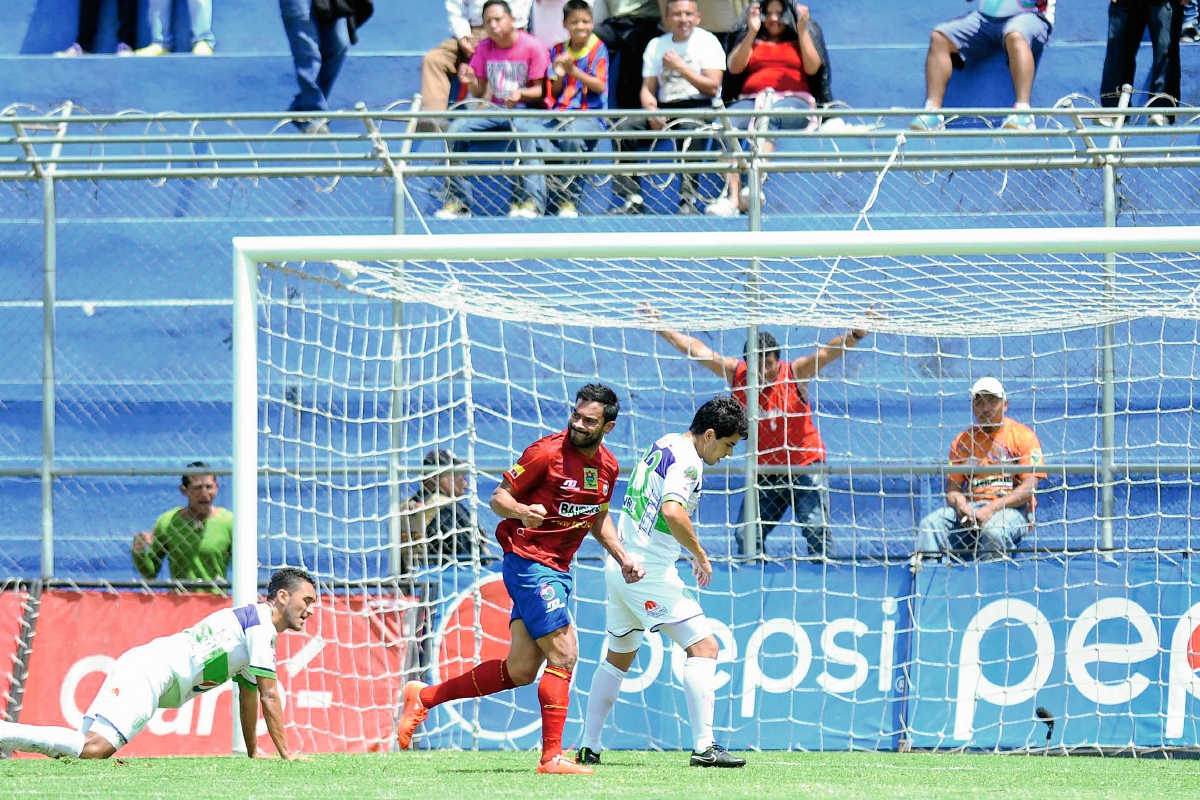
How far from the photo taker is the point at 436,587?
362 inches

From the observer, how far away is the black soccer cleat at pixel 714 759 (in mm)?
7000

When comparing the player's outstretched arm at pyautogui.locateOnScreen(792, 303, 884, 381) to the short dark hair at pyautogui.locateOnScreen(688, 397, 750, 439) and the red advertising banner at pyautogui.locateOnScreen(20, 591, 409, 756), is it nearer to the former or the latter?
the short dark hair at pyautogui.locateOnScreen(688, 397, 750, 439)

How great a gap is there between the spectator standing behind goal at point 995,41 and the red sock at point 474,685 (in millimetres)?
6256

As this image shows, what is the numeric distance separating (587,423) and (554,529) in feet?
1.96

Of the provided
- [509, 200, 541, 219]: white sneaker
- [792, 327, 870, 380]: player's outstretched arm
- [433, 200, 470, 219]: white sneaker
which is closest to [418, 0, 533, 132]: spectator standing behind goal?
[433, 200, 470, 219]: white sneaker

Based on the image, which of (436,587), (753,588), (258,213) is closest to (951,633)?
(753,588)

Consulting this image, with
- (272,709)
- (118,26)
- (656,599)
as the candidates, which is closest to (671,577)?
(656,599)

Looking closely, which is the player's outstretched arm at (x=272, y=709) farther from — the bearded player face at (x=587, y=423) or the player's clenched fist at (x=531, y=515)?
the bearded player face at (x=587, y=423)

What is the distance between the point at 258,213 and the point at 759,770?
6493 millimetres

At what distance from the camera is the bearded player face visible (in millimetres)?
6750

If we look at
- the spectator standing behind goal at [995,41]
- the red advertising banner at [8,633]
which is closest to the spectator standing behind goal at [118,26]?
the red advertising banner at [8,633]

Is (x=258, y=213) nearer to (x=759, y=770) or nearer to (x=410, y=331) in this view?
(x=410, y=331)

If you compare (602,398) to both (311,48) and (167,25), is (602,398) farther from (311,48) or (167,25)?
(167,25)

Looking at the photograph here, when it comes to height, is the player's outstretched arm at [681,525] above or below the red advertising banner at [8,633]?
above
